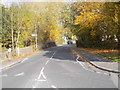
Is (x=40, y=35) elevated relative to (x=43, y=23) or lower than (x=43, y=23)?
lower

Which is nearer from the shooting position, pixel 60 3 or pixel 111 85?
pixel 111 85

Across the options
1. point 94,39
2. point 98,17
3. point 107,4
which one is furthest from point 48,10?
point 107,4

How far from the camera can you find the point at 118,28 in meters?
20.6

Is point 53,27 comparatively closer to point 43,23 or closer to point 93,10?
point 43,23

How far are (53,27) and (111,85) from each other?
49.5 m

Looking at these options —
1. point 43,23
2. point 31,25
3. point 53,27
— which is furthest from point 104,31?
point 53,27

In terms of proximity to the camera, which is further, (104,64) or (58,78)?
(104,64)

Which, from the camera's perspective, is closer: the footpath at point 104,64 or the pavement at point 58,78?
the pavement at point 58,78

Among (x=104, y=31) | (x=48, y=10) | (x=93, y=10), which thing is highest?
(x=48, y=10)

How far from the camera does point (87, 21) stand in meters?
27.8

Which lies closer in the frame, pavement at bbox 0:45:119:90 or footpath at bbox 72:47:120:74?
pavement at bbox 0:45:119:90

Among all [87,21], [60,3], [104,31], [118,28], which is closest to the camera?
[118,28]

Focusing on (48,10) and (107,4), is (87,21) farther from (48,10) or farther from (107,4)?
(48,10)

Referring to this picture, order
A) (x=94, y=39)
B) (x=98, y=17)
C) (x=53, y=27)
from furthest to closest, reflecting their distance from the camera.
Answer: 1. (x=53, y=27)
2. (x=94, y=39)
3. (x=98, y=17)
